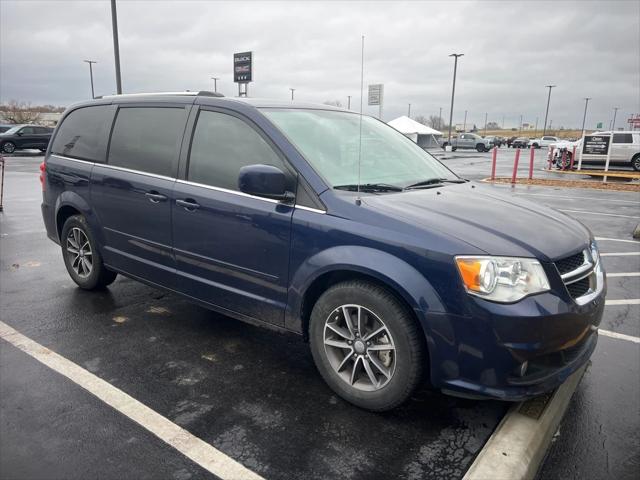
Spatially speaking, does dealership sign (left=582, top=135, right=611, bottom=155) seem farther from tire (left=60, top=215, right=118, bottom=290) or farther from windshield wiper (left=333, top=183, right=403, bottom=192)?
tire (left=60, top=215, right=118, bottom=290)

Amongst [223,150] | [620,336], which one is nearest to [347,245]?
[223,150]

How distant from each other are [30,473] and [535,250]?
Result: 271 cm

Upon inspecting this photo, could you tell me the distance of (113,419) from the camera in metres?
2.75

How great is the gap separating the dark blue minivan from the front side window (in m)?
0.01

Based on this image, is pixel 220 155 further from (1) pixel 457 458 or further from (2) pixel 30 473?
(1) pixel 457 458

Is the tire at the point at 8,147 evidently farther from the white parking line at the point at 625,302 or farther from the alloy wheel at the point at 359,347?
the white parking line at the point at 625,302

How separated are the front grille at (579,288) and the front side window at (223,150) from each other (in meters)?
1.88

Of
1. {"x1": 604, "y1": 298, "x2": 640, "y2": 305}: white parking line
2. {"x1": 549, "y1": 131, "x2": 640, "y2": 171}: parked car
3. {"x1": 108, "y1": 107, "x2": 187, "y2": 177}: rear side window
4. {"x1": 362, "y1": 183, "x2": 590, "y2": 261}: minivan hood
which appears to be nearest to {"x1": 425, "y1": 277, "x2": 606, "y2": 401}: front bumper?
{"x1": 362, "y1": 183, "x2": 590, "y2": 261}: minivan hood

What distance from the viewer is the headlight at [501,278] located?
8.02 feet

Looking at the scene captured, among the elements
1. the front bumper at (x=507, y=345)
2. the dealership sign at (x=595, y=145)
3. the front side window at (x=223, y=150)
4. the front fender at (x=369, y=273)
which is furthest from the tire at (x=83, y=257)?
the dealership sign at (x=595, y=145)

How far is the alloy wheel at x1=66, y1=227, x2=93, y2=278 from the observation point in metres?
4.75

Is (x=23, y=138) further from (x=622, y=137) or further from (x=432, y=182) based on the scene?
(x=622, y=137)

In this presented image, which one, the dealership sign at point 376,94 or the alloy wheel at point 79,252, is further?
the alloy wheel at point 79,252

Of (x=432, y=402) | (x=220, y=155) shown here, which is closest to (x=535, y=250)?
(x=432, y=402)
